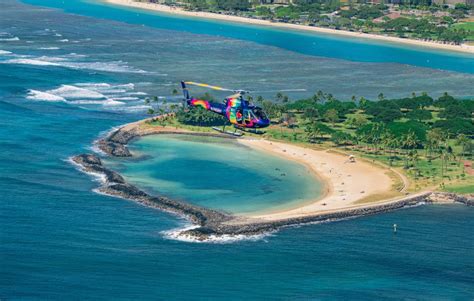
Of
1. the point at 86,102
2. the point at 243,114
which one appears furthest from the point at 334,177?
the point at 86,102

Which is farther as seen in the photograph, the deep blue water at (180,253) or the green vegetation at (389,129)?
the green vegetation at (389,129)

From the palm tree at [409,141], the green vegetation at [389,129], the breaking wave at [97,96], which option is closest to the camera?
the green vegetation at [389,129]

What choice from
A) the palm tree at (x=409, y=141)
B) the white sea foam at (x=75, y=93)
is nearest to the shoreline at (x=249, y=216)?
the palm tree at (x=409, y=141)

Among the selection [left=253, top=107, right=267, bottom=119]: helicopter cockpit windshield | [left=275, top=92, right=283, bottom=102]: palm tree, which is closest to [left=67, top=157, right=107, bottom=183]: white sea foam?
[left=253, top=107, right=267, bottom=119]: helicopter cockpit windshield

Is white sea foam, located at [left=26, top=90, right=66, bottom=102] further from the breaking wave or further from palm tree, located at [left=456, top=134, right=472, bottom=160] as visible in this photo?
palm tree, located at [left=456, top=134, right=472, bottom=160]

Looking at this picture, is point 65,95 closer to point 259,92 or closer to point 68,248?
point 259,92

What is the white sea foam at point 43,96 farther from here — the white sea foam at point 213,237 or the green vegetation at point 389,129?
the white sea foam at point 213,237

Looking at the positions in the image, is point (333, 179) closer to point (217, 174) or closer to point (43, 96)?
point (217, 174)
